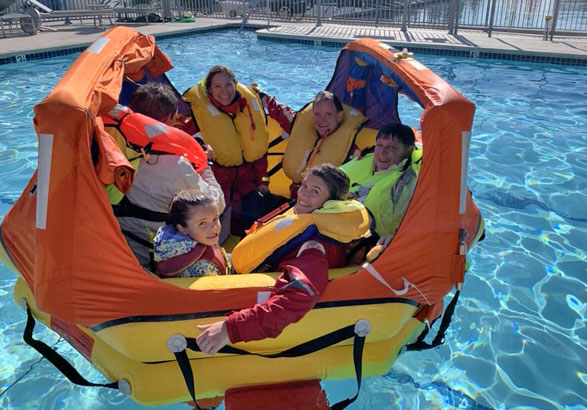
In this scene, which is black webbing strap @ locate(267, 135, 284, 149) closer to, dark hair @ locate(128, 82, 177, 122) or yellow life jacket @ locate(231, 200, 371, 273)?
dark hair @ locate(128, 82, 177, 122)

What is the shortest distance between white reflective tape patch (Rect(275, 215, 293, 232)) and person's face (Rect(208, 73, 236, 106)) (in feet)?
5.02

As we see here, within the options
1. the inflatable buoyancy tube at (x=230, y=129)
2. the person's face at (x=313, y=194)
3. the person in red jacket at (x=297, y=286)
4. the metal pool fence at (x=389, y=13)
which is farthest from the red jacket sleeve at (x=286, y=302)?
the metal pool fence at (x=389, y=13)

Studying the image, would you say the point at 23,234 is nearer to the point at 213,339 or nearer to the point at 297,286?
the point at 213,339

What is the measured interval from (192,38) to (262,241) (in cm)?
1188

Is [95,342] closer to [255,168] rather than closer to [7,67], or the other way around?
[255,168]

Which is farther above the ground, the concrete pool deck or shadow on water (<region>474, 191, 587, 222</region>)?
the concrete pool deck

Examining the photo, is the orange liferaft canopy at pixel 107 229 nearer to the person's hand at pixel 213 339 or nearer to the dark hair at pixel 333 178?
the person's hand at pixel 213 339

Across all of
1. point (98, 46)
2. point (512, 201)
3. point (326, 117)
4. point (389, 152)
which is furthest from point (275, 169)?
point (512, 201)

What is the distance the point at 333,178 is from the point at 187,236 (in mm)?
677

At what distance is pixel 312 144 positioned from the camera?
3.67 metres

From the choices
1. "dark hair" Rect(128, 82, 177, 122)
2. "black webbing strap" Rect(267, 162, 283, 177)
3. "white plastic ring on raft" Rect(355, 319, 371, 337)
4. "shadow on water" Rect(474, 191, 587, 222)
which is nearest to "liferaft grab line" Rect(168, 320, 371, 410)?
"white plastic ring on raft" Rect(355, 319, 371, 337)

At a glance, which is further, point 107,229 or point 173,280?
point 173,280

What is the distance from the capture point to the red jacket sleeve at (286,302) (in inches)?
71.9

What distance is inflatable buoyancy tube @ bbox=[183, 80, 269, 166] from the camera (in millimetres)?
3527
